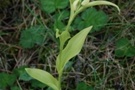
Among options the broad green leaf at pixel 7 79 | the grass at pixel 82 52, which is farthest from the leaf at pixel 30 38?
the broad green leaf at pixel 7 79

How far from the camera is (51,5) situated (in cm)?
138

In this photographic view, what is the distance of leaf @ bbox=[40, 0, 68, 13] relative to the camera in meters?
1.37

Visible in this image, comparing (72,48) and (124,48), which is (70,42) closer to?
(72,48)

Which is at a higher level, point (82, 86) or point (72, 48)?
point (72, 48)

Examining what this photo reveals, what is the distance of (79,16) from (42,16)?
17 cm

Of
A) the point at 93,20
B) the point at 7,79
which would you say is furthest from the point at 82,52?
the point at 7,79

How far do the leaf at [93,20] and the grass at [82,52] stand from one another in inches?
1.9

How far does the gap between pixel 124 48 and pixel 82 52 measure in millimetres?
167

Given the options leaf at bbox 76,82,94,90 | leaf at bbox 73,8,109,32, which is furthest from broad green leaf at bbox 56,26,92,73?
leaf at bbox 73,8,109,32

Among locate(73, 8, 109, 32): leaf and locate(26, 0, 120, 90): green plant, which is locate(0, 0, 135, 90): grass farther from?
locate(26, 0, 120, 90): green plant

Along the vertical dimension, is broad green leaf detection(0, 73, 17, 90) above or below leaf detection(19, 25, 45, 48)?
below

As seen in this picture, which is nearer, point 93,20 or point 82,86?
point 82,86

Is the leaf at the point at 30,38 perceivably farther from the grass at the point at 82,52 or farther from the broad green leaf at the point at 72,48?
the broad green leaf at the point at 72,48

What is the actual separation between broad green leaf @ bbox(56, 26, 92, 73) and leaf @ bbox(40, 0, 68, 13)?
0.36 metres
